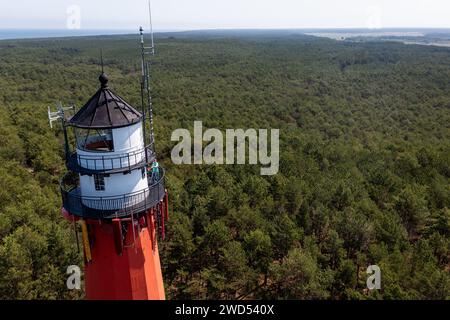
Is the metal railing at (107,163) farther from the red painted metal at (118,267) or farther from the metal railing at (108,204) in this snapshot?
the red painted metal at (118,267)

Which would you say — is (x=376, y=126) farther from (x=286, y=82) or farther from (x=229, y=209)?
(x=229, y=209)

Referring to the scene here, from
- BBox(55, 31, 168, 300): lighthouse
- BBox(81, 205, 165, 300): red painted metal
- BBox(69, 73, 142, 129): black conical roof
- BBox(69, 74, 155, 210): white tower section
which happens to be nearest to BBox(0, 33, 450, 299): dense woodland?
BBox(69, 73, 142, 129): black conical roof

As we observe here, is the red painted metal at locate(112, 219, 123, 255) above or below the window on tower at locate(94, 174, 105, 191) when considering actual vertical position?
below

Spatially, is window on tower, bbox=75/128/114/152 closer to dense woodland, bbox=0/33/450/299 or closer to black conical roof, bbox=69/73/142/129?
black conical roof, bbox=69/73/142/129

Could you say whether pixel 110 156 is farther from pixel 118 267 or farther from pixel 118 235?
pixel 118 267

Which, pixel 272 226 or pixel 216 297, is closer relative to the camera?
pixel 216 297

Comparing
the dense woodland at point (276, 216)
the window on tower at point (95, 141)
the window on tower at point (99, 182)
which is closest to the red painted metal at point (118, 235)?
the window on tower at point (99, 182)

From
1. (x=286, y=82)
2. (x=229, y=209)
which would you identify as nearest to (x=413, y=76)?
(x=286, y=82)
